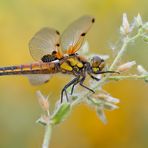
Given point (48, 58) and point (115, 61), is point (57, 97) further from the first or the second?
point (115, 61)

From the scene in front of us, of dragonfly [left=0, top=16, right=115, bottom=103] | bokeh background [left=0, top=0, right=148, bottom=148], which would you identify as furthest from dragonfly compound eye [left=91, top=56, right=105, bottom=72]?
bokeh background [left=0, top=0, right=148, bottom=148]

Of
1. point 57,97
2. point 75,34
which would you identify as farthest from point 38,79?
point 57,97

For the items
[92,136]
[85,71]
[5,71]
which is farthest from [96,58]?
[92,136]

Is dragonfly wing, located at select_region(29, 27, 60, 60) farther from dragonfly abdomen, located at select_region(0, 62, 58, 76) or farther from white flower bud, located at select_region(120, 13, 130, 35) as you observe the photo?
white flower bud, located at select_region(120, 13, 130, 35)

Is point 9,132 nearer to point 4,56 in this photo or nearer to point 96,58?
point 4,56

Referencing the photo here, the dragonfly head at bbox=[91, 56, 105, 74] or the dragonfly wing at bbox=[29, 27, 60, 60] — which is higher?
the dragonfly wing at bbox=[29, 27, 60, 60]
